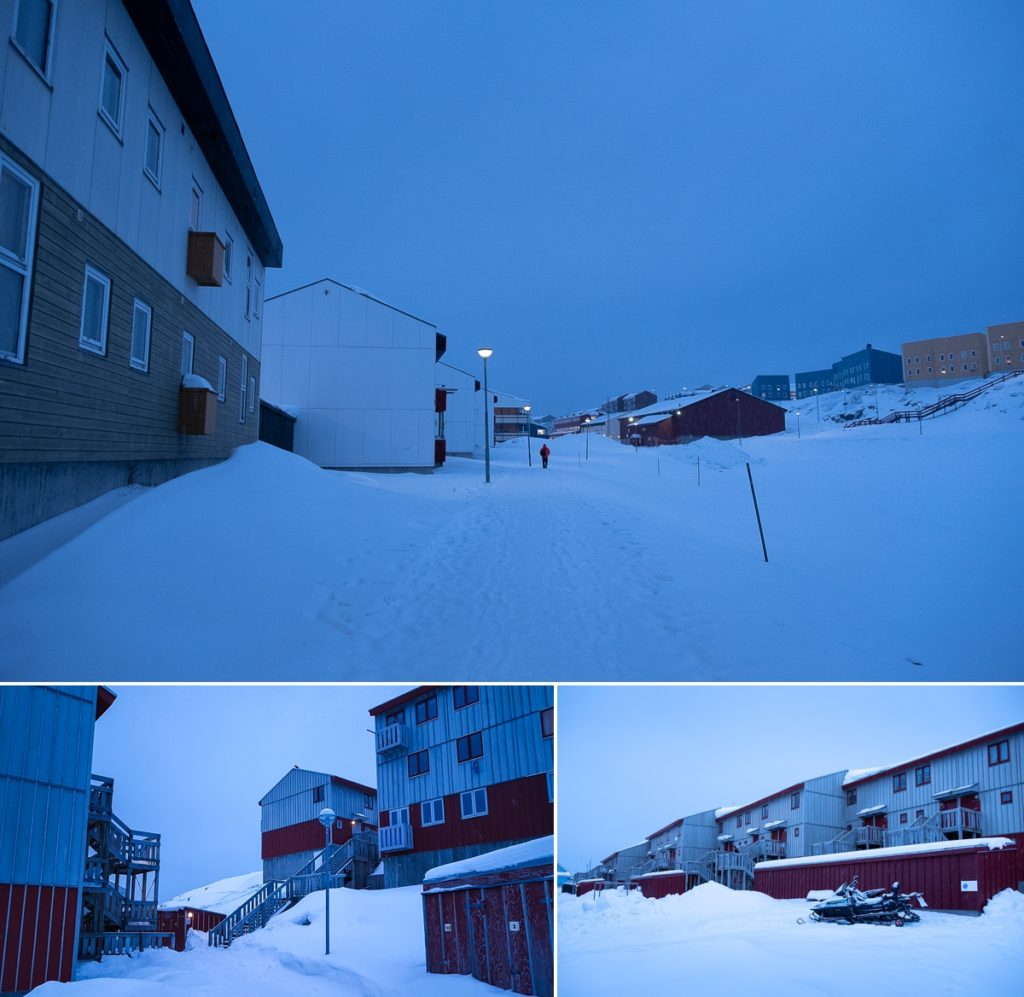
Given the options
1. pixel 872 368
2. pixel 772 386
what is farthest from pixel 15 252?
pixel 772 386

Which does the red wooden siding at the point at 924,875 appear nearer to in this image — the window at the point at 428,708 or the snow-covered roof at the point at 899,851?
the snow-covered roof at the point at 899,851

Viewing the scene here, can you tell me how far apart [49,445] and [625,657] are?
6701mm

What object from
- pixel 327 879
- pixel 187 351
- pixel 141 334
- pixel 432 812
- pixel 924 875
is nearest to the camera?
pixel 327 879

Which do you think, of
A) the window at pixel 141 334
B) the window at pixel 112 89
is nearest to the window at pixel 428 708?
the window at pixel 141 334

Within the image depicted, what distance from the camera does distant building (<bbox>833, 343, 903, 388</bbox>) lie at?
438 ft

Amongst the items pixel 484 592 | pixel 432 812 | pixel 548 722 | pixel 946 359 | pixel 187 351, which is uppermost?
pixel 946 359

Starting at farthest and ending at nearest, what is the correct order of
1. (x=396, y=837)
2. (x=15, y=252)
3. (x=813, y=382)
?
(x=813, y=382)
(x=15, y=252)
(x=396, y=837)

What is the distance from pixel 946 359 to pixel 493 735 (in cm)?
7427

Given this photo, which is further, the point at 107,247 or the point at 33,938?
the point at 107,247

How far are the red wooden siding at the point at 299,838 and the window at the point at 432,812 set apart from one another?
25.0 inches

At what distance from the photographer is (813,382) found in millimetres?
175750

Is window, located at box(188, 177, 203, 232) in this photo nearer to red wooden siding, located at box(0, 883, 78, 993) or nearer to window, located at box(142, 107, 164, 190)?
window, located at box(142, 107, 164, 190)

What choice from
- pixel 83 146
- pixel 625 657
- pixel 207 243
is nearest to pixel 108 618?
pixel 625 657

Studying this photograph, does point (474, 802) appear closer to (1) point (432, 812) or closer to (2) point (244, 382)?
(1) point (432, 812)
